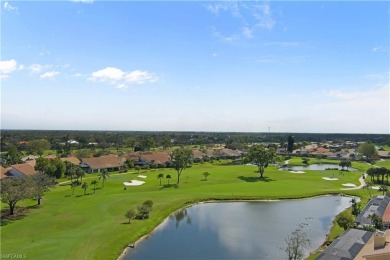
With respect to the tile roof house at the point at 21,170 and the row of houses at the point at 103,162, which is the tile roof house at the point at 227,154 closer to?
the row of houses at the point at 103,162

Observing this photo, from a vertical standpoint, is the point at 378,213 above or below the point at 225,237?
above

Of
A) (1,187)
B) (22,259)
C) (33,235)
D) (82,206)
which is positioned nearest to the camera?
(22,259)

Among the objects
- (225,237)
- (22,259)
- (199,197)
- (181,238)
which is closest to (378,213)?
(225,237)

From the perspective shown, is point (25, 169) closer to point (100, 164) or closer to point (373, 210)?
point (100, 164)

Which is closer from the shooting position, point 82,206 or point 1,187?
point 1,187

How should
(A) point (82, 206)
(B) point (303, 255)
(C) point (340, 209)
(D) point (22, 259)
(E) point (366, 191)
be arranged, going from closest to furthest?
(D) point (22, 259), (B) point (303, 255), (A) point (82, 206), (C) point (340, 209), (E) point (366, 191)

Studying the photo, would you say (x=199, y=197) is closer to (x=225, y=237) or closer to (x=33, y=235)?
(x=225, y=237)

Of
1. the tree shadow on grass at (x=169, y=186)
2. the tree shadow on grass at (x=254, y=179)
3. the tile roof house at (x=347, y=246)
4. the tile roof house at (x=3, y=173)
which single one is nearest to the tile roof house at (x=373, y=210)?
the tile roof house at (x=347, y=246)
